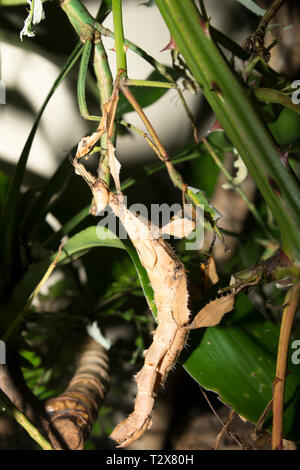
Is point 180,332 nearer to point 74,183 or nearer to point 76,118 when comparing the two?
point 74,183

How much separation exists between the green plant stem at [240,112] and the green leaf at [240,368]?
3.8 inches

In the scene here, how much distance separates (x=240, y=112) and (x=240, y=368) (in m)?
0.21

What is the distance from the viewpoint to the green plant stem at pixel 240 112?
0.31 meters

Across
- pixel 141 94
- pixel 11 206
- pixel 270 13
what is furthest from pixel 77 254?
pixel 270 13

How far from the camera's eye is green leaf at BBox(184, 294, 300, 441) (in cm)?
35

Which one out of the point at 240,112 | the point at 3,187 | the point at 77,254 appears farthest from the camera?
the point at 3,187

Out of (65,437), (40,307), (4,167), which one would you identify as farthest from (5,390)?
(4,167)

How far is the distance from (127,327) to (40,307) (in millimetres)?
171

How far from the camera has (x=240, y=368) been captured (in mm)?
365

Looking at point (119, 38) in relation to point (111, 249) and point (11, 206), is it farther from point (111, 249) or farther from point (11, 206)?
point (111, 249)

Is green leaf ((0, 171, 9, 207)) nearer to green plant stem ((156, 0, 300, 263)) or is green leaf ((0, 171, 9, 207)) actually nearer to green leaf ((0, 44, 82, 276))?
green leaf ((0, 44, 82, 276))

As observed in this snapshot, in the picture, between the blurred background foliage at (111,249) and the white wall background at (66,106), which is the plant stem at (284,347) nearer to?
the blurred background foliage at (111,249)

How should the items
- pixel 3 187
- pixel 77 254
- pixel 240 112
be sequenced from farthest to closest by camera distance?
pixel 3 187
pixel 77 254
pixel 240 112

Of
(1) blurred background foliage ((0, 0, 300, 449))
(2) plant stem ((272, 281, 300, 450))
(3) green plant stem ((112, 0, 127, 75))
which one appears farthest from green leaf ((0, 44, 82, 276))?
(2) plant stem ((272, 281, 300, 450))
